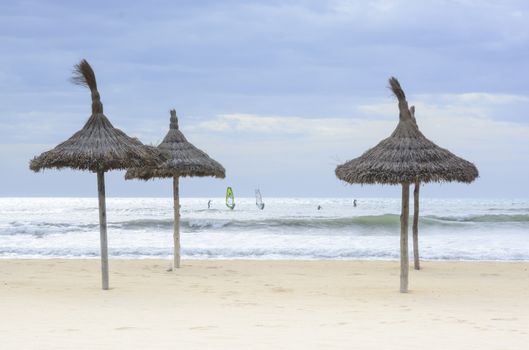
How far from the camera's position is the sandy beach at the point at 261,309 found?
7250 mm

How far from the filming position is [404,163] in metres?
10.1

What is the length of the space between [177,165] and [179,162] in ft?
0.27

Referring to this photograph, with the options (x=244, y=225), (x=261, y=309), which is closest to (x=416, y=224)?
(x=261, y=309)

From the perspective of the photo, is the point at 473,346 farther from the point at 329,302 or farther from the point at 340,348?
the point at 329,302

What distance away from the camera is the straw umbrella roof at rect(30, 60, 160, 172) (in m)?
10.4

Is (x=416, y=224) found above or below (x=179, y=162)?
below

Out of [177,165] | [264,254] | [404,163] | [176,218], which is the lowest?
[264,254]

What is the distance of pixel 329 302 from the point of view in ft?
33.2

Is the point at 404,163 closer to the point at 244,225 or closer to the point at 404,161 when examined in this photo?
the point at 404,161

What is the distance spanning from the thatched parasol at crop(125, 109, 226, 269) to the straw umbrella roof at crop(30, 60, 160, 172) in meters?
3.11

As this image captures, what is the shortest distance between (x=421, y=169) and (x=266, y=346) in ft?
13.6

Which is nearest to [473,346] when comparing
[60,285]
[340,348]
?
[340,348]

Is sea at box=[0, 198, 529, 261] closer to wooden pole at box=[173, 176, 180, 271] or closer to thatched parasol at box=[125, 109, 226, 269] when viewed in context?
wooden pole at box=[173, 176, 180, 271]

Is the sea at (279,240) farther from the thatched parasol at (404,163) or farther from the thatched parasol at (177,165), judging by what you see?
the thatched parasol at (404,163)
